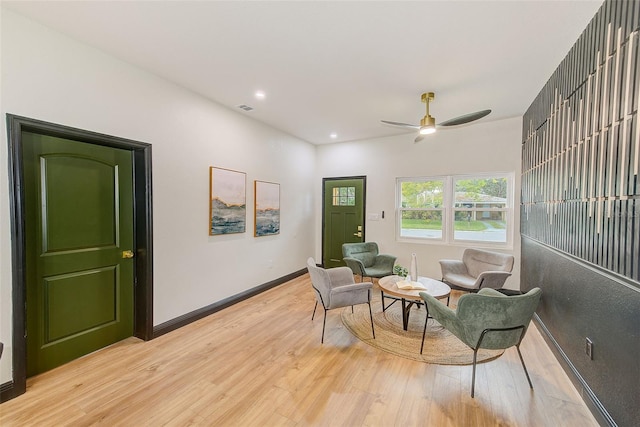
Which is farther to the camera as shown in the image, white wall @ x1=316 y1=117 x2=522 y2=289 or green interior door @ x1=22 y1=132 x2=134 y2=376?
white wall @ x1=316 y1=117 x2=522 y2=289

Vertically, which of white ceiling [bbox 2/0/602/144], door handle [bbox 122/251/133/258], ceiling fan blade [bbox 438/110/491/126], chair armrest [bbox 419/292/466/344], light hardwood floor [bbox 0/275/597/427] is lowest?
light hardwood floor [bbox 0/275/597/427]

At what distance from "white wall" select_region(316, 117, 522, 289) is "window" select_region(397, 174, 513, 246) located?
141mm

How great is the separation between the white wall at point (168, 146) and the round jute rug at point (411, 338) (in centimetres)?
192

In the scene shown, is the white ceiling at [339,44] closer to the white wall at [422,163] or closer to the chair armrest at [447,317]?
the white wall at [422,163]

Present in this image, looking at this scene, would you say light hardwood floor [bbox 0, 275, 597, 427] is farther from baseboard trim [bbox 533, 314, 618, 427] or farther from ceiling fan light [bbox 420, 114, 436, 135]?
ceiling fan light [bbox 420, 114, 436, 135]

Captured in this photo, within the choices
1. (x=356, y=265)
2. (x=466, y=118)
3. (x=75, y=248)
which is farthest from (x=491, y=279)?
(x=75, y=248)

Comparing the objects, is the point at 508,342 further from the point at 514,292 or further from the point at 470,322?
the point at 514,292

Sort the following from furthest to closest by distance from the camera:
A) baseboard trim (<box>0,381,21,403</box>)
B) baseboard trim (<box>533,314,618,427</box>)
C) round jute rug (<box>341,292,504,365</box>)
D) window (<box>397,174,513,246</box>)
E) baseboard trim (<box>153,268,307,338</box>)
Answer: window (<box>397,174,513,246</box>)
baseboard trim (<box>153,268,307,338</box>)
round jute rug (<box>341,292,504,365</box>)
baseboard trim (<box>0,381,21,403</box>)
baseboard trim (<box>533,314,618,427</box>)

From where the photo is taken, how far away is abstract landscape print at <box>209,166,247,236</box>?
3604mm

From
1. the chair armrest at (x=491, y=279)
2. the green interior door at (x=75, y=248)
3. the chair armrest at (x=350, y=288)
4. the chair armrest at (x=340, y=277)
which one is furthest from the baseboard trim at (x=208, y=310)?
the chair armrest at (x=491, y=279)

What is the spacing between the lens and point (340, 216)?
230 inches

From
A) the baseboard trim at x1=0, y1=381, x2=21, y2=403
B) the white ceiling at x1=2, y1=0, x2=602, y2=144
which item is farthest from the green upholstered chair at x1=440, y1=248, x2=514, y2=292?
the baseboard trim at x1=0, y1=381, x2=21, y2=403

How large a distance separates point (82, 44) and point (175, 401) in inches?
126

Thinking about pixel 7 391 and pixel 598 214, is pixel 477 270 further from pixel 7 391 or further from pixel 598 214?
pixel 7 391
